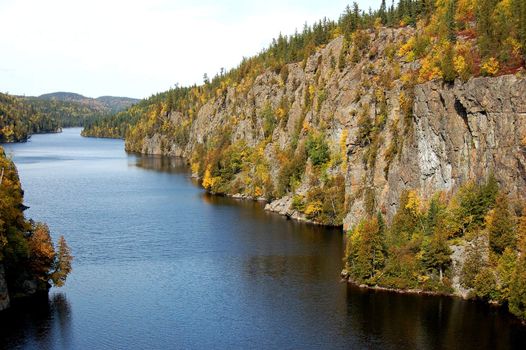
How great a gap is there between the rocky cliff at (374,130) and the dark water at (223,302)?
544 inches

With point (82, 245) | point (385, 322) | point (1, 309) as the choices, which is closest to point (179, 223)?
point (82, 245)

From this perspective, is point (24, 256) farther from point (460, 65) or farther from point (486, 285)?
point (460, 65)

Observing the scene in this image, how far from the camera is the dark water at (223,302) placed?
63.1 metres

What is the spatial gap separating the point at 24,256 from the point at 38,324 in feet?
38.8

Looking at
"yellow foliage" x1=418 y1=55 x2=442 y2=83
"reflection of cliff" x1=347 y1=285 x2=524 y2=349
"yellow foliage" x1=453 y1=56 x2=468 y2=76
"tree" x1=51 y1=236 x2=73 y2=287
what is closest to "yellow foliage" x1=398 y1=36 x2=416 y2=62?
"yellow foliage" x1=418 y1=55 x2=442 y2=83

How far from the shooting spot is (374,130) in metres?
111

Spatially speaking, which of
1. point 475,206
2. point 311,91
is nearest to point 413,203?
point 475,206

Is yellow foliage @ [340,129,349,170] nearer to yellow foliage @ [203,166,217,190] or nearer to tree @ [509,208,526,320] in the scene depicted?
yellow foliage @ [203,166,217,190]

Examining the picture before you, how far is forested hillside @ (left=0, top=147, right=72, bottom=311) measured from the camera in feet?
244

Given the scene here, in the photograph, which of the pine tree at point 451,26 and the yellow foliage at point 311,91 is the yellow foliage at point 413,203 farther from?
the yellow foliage at point 311,91

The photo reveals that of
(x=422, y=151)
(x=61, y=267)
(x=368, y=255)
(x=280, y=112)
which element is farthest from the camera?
(x=280, y=112)

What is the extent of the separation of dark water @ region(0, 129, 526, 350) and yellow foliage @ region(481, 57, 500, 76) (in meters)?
30.7

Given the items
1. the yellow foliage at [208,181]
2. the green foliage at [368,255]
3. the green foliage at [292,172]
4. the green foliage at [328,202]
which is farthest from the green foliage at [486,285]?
the yellow foliage at [208,181]

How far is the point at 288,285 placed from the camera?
80.4 m
